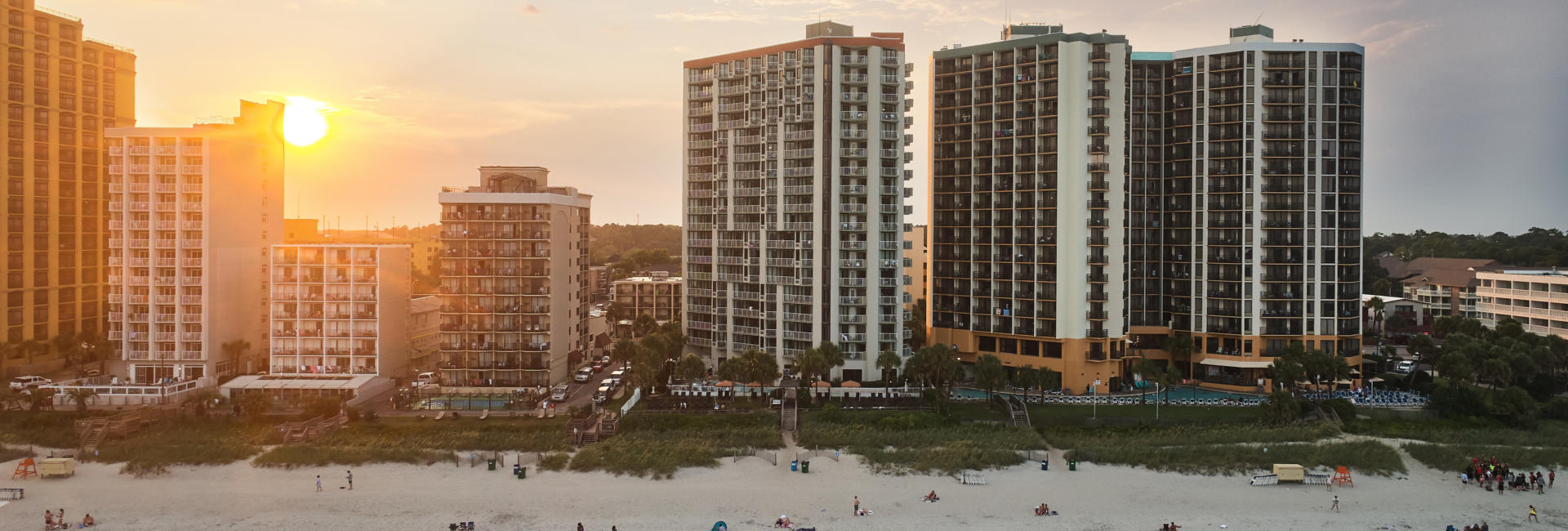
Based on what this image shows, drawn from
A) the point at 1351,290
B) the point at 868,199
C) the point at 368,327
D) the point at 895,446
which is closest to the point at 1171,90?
the point at 1351,290

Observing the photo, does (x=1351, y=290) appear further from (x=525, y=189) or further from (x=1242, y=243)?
(x=525, y=189)

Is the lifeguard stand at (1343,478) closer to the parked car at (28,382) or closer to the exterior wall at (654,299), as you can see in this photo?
the exterior wall at (654,299)

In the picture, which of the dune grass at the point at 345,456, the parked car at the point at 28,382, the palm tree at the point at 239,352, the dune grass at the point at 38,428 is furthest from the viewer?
the palm tree at the point at 239,352

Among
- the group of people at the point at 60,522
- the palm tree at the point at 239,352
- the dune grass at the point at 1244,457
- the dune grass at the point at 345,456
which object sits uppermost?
the palm tree at the point at 239,352

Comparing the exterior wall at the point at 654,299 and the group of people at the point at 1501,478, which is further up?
the exterior wall at the point at 654,299

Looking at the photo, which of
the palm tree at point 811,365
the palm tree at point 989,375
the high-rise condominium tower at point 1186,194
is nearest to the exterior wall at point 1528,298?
the high-rise condominium tower at point 1186,194

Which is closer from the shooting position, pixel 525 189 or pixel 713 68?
pixel 525 189

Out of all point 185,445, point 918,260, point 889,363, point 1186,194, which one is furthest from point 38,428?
point 1186,194

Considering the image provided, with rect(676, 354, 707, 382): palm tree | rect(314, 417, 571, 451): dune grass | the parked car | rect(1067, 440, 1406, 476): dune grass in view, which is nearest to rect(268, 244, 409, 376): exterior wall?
rect(314, 417, 571, 451): dune grass

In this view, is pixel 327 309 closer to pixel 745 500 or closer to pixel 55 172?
pixel 55 172
